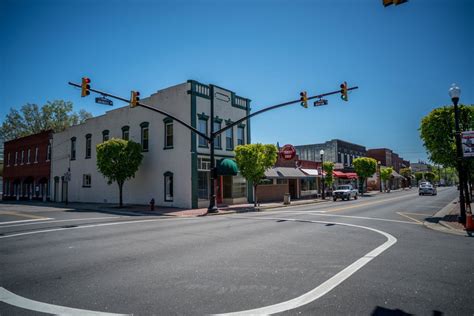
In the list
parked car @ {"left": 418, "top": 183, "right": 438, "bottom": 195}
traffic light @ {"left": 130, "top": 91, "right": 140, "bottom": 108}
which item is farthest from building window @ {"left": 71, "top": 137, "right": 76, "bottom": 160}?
parked car @ {"left": 418, "top": 183, "right": 438, "bottom": 195}

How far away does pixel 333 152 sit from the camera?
174 ft

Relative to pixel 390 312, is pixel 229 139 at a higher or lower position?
higher

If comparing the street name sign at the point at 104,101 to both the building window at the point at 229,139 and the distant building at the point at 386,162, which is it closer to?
the building window at the point at 229,139

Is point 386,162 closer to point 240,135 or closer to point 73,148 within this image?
point 240,135

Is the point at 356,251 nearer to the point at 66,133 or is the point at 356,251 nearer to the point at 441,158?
the point at 441,158

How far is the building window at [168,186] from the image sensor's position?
2398 centimetres

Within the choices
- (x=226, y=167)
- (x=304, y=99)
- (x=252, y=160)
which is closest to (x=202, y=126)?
(x=226, y=167)

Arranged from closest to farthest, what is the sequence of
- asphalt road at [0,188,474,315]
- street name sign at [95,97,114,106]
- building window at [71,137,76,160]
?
1. asphalt road at [0,188,474,315]
2. street name sign at [95,97,114,106]
3. building window at [71,137,76,160]

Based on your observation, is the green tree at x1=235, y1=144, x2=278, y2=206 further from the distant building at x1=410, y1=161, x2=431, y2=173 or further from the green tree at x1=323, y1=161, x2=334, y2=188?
the distant building at x1=410, y1=161, x2=431, y2=173

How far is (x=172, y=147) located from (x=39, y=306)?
793 inches

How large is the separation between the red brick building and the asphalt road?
105 feet

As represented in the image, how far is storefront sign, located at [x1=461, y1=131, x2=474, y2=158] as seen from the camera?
11.3 metres

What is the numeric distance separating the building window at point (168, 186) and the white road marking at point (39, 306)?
19246 mm

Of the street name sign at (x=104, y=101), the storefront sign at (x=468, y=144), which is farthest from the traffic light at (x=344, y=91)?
the street name sign at (x=104, y=101)
